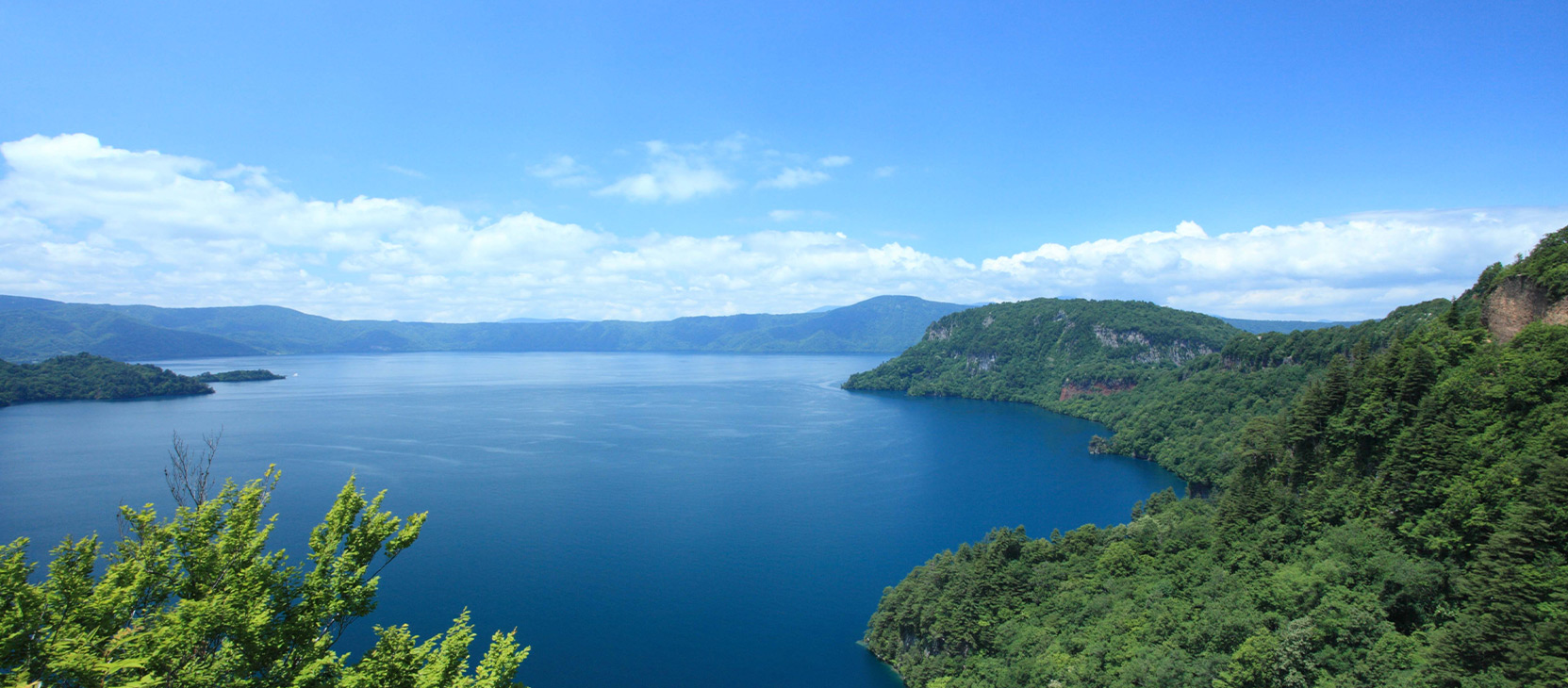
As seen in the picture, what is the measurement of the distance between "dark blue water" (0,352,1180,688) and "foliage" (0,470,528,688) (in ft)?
73.0

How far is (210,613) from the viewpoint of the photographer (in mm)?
8164

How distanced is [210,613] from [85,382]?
509 ft

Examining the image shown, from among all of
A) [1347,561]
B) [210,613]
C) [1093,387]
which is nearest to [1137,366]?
[1093,387]

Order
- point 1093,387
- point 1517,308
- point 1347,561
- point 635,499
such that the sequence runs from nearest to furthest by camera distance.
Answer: point 1347,561 < point 1517,308 < point 635,499 < point 1093,387

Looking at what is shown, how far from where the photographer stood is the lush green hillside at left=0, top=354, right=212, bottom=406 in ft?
362

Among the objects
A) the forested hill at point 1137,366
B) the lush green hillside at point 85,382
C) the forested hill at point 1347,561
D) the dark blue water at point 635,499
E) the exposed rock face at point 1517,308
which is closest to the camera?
the forested hill at point 1347,561

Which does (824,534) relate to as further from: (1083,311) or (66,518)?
(1083,311)

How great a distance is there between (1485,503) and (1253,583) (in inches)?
279

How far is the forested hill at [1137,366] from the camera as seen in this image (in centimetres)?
6744

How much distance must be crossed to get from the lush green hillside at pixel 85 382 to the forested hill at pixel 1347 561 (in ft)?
468

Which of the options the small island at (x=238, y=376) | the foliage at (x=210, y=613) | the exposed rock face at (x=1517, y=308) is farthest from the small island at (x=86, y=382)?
the exposed rock face at (x=1517, y=308)

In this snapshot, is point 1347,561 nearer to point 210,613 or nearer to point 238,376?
point 210,613

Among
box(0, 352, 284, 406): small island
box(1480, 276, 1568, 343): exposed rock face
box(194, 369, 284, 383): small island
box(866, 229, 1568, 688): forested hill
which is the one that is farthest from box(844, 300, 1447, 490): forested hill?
box(194, 369, 284, 383): small island

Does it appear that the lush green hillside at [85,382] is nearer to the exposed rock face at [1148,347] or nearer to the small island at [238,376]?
the small island at [238,376]
